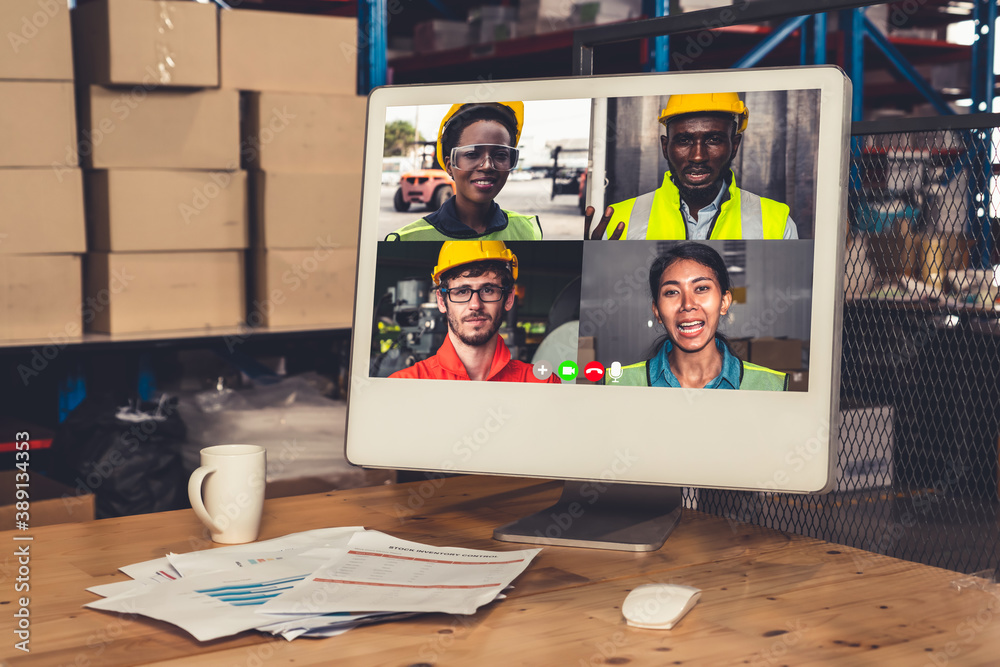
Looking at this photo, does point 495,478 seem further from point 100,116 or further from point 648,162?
point 100,116

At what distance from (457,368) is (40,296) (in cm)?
151

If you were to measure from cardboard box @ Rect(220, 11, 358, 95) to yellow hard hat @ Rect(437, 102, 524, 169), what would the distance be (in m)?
1.44

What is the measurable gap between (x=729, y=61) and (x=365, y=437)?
3132mm

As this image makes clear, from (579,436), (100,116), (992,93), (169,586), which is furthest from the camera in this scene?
(992,93)

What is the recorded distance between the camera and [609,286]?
2.81 ft

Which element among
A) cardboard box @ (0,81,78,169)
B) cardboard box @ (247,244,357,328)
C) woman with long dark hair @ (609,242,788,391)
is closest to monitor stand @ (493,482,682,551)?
woman with long dark hair @ (609,242,788,391)

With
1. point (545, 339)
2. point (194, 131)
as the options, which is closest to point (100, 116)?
point (194, 131)

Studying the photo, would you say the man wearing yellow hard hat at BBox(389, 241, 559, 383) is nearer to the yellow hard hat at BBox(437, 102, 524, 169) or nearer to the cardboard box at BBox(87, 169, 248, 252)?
the yellow hard hat at BBox(437, 102, 524, 169)

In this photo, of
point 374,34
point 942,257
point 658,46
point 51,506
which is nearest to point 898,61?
point 658,46

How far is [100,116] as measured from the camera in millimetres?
2059

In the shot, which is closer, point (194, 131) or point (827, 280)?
point (827, 280)

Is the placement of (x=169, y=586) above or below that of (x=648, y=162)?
below

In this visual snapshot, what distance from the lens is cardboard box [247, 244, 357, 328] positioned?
2248 millimetres

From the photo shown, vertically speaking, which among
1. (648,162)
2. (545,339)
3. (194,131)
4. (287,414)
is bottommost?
(287,414)
